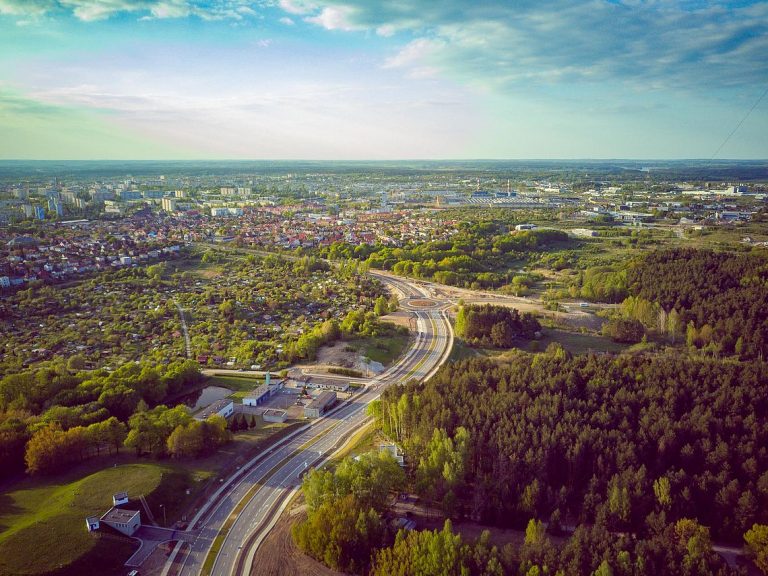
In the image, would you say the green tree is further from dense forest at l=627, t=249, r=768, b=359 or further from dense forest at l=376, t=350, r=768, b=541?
dense forest at l=627, t=249, r=768, b=359

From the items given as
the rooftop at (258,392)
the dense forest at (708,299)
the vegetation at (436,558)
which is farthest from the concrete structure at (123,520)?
the dense forest at (708,299)

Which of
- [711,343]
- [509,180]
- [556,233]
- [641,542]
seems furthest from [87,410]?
[509,180]

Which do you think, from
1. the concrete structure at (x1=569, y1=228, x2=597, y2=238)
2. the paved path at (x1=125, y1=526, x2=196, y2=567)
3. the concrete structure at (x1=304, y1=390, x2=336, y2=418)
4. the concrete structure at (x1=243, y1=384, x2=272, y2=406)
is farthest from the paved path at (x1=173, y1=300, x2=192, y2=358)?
the concrete structure at (x1=569, y1=228, x2=597, y2=238)

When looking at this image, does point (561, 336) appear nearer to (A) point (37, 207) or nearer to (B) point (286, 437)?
(B) point (286, 437)

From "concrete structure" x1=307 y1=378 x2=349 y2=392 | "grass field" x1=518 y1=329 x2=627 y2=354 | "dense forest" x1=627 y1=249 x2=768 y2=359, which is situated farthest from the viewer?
"grass field" x1=518 y1=329 x2=627 y2=354

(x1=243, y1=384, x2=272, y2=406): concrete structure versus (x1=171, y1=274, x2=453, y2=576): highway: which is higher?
(x1=243, y1=384, x2=272, y2=406): concrete structure

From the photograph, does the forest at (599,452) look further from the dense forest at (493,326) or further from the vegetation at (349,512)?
the dense forest at (493,326)

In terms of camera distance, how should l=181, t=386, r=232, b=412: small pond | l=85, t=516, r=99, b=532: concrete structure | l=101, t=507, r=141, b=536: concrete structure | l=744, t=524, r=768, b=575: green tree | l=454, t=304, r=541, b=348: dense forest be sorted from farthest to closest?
l=454, t=304, r=541, b=348: dense forest < l=181, t=386, r=232, b=412: small pond < l=101, t=507, r=141, b=536: concrete structure < l=85, t=516, r=99, b=532: concrete structure < l=744, t=524, r=768, b=575: green tree

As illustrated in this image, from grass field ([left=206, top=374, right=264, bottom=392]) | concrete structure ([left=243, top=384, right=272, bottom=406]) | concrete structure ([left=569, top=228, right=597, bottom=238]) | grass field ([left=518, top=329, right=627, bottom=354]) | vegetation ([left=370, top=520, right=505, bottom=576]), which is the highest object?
concrete structure ([left=569, top=228, right=597, bottom=238])
